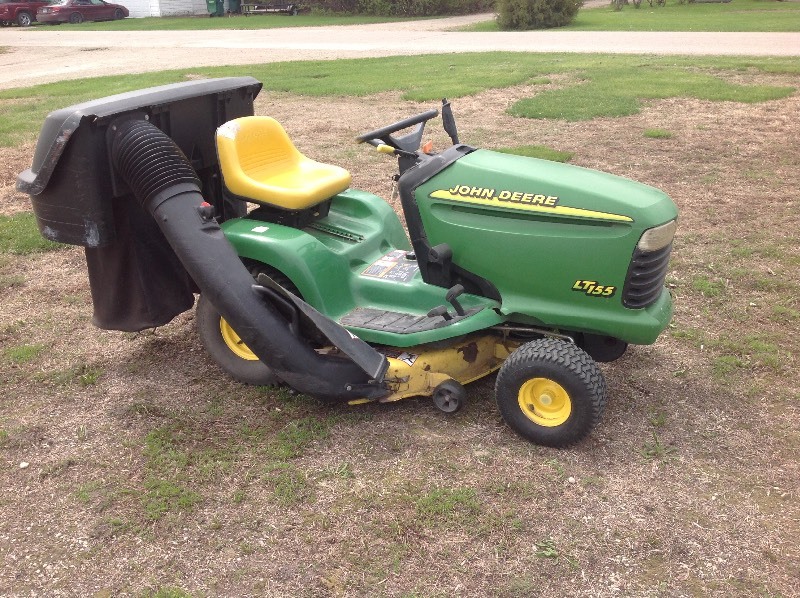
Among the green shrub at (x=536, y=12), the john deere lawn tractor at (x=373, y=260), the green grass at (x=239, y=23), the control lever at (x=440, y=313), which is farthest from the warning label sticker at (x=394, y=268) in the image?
the green grass at (x=239, y=23)

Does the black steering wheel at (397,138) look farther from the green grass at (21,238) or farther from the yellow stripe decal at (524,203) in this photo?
the green grass at (21,238)

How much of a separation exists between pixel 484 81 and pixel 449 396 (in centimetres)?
865

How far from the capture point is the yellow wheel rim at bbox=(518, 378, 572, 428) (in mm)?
3209

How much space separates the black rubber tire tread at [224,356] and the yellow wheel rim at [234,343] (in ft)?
0.05

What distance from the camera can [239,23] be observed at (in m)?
26.1

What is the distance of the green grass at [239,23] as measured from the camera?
24.9 meters

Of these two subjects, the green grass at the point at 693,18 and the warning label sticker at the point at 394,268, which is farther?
the green grass at the point at 693,18

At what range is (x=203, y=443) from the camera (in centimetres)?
336

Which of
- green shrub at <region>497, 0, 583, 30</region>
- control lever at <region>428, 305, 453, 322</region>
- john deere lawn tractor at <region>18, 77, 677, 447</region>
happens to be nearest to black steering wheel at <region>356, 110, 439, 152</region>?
john deere lawn tractor at <region>18, 77, 677, 447</region>

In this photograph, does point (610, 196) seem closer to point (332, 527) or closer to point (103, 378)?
point (332, 527)

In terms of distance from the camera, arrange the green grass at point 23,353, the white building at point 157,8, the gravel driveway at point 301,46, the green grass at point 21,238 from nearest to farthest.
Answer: the green grass at point 23,353
the green grass at point 21,238
the gravel driveway at point 301,46
the white building at point 157,8

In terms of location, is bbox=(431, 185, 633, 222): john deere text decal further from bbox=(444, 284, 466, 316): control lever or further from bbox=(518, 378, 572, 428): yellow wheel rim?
bbox=(518, 378, 572, 428): yellow wheel rim

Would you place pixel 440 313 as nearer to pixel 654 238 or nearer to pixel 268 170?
pixel 654 238

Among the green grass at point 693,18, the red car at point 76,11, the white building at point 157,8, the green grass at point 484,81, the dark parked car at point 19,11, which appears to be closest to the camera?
the green grass at point 484,81
